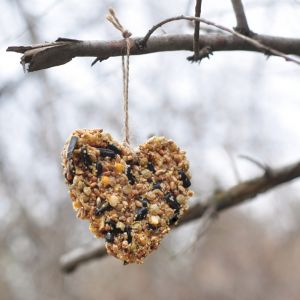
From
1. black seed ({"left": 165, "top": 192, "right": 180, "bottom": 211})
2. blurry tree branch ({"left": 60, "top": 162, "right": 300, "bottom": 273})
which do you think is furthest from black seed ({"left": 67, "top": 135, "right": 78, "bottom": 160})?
blurry tree branch ({"left": 60, "top": 162, "right": 300, "bottom": 273})

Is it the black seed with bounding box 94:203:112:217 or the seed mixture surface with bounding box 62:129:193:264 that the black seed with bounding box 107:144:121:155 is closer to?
the seed mixture surface with bounding box 62:129:193:264

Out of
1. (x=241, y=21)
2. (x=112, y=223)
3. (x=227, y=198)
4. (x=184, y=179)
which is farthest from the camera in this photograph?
(x=227, y=198)

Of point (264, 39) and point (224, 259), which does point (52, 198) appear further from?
point (264, 39)

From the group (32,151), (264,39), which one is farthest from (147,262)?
(264,39)

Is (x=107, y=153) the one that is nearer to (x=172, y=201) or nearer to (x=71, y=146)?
(x=71, y=146)

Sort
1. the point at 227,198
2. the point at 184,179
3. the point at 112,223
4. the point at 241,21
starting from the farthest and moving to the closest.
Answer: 1. the point at 227,198
2. the point at 241,21
3. the point at 184,179
4. the point at 112,223

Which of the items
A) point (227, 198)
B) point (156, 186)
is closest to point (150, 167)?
point (156, 186)
